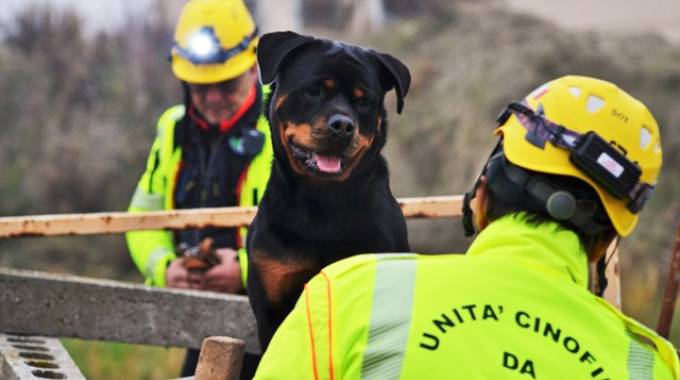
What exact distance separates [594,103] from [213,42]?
10.3 ft

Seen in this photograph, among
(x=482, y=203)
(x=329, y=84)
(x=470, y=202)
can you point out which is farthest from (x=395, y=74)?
(x=482, y=203)

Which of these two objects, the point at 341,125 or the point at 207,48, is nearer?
the point at 341,125

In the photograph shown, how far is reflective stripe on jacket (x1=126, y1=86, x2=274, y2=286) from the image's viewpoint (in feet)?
18.2

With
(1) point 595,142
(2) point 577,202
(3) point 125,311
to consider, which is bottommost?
(3) point 125,311

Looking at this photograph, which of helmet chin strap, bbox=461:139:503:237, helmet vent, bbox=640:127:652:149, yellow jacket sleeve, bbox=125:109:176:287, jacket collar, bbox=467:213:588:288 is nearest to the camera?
jacket collar, bbox=467:213:588:288

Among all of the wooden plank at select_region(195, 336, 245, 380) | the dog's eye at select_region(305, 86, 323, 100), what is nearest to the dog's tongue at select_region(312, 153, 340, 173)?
the dog's eye at select_region(305, 86, 323, 100)

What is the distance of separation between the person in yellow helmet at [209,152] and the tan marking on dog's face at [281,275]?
4.04 feet

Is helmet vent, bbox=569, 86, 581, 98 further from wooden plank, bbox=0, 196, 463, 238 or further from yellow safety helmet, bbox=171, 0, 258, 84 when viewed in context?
yellow safety helmet, bbox=171, 0, 258, 84

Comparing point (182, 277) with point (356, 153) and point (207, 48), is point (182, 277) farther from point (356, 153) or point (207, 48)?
point (356, 153)

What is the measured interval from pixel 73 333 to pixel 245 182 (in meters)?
1.00

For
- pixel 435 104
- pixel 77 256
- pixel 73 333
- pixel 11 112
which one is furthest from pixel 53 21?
pixel 73 333

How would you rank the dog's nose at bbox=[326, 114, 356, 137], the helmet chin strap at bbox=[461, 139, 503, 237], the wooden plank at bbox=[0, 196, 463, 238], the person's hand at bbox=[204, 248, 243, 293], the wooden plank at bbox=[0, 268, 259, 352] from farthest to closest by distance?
1. the person's hand at bbox=[204, 248, 243, 293]
2. the wooden plank at bbox=[0, 268, 259, 352]
3. the wooden plank at bbox=[0, 196, 463, 238]
4. the dog's nose at bbox=[326, 114, 356, 137]
5. the helmet chin strap at bbox=[461, 139, 503, 237]

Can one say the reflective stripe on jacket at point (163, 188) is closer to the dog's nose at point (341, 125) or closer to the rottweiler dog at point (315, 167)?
the rottweiler dog at point (315, 167)

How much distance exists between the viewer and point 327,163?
13.3 feet
